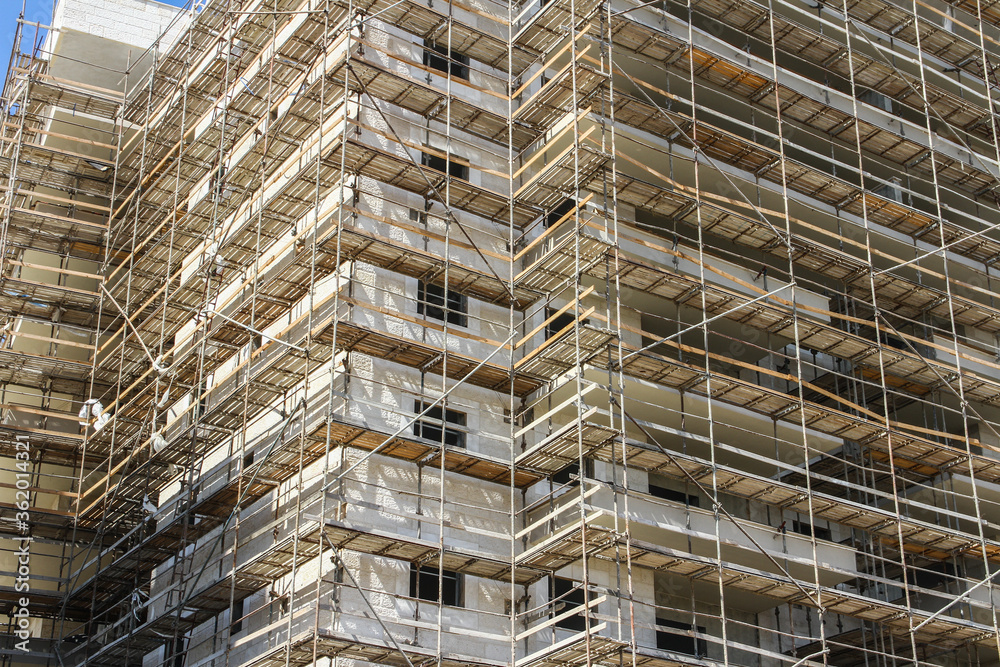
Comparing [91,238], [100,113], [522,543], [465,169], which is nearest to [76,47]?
[100,113]

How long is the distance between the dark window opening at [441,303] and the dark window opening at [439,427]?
2105 mm

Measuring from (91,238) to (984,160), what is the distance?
25807 mm

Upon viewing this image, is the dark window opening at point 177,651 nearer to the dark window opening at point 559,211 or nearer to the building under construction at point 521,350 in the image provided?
the building under construction at point 521,350

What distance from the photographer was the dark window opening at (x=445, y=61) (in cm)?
3172

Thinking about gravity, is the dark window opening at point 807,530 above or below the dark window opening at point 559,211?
below

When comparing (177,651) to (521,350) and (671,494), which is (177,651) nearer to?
(521,350)

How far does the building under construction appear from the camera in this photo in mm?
26531

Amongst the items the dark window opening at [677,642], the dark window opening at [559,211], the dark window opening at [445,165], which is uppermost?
the dark window opening at [445,165]

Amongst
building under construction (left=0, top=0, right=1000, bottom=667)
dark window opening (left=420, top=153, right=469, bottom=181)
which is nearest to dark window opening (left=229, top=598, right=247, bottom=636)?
building under construction (left=0, top=0, right=1000, bottom=667)

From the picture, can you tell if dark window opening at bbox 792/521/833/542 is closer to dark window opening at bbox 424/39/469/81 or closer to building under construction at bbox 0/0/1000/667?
building under construction at bbox 0/0/1000/667

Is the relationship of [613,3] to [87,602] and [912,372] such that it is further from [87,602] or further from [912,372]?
[87,602]

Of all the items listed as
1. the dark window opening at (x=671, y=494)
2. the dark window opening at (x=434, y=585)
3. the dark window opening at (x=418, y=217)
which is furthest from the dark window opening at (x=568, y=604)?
the dark window opening at (x=418, y=217)

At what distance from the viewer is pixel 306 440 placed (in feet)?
86.7

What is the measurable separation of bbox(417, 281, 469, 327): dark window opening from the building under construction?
0.11 meters
